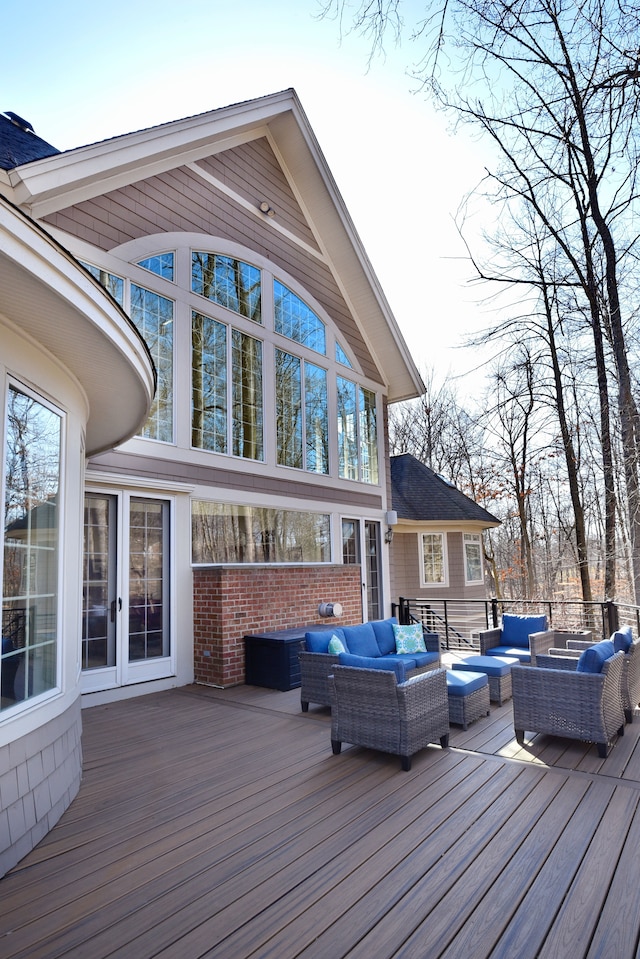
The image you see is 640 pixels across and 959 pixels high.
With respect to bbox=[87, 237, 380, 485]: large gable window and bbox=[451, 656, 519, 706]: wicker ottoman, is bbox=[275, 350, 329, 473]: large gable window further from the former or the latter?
bbox=[451, 656, 519, 706]: wicker ottoman

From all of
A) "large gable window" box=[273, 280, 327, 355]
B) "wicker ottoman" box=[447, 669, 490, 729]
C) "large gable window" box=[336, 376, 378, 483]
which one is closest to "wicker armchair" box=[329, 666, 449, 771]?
"wicker ottoman" box=[447, 669, 490, 729]

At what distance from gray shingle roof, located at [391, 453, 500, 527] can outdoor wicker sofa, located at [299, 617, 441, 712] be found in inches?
241

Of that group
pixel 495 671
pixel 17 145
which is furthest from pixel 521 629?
pixel 17 145

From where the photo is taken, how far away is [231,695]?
252 inches

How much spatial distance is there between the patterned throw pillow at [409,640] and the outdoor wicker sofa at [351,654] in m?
0.08

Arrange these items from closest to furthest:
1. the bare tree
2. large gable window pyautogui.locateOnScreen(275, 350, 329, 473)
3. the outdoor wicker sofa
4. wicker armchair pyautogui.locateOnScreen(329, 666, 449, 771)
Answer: the bare tree, wicker armchair pyautogui.locateOnScreen(329, 666, 449, 771), the outdoor wicker sofa, large gable window pyautogui.locateOnScreen(275, 350, 329, 473)

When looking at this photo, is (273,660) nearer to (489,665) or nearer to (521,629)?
(489,665)

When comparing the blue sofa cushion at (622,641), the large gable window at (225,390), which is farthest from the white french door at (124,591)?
the blue sofa cushion at (622,641)

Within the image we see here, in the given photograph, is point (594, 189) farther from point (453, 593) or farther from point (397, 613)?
point (453, 593)

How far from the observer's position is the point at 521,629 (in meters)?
7.31

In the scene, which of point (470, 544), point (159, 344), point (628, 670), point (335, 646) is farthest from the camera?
point (470, 544)

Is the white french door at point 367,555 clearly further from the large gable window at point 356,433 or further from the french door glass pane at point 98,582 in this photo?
the french door glass pane at point 98,582

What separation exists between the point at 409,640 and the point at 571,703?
8.11 ft

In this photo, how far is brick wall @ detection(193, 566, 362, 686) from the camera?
22.3 ft
